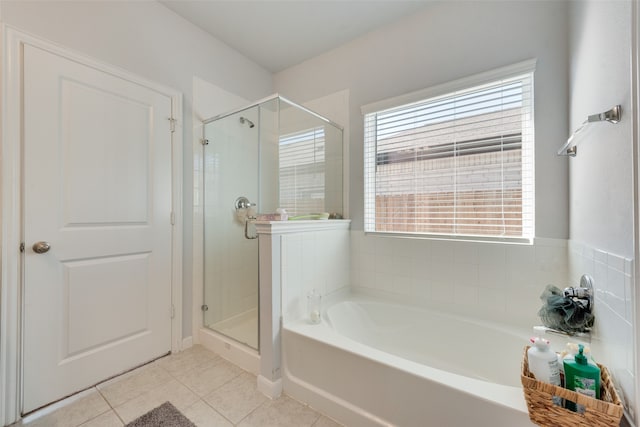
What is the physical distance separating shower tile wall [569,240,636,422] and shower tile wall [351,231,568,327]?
17.2 inches

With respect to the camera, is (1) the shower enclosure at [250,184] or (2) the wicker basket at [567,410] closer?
(2) the wicker basket at [567,410]

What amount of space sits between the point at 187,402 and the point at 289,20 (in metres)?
2.81

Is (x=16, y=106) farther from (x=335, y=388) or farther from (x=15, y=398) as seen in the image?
(x=335, y=388)

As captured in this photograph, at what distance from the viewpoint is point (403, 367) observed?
117 centimetres

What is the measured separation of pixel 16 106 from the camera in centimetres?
135

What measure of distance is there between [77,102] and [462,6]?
103 inches

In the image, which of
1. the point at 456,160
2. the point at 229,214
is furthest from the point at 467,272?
the point at 229,214

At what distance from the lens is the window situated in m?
1.65

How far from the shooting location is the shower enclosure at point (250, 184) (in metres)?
1.95

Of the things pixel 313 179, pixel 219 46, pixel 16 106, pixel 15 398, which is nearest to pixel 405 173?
pixel 313 179

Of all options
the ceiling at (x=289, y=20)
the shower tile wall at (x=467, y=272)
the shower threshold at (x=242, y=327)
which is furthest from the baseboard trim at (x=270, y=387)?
the ceiling at (x=289, y=20)

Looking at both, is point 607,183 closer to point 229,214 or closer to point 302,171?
point 302,171

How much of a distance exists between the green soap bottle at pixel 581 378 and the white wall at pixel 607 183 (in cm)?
7

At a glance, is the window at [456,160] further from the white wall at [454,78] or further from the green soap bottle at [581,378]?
the green soap bottle at [581,378]
